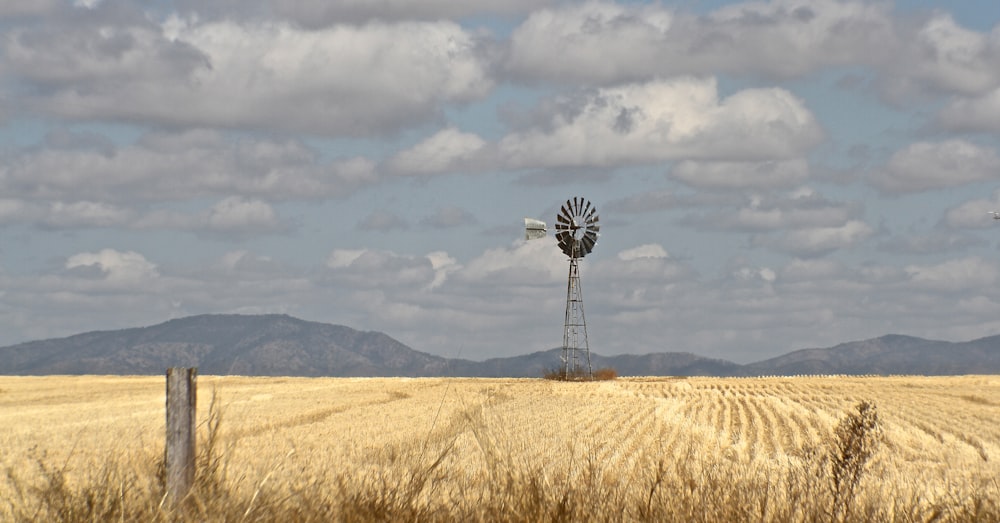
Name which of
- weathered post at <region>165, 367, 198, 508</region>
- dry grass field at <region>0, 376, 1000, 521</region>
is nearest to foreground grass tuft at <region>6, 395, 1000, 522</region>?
dry grass field at <region>0, 376, 1000, 521</region>

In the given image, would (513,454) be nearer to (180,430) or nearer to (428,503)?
(428,503)

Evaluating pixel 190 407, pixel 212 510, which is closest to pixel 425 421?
pixel 190 407

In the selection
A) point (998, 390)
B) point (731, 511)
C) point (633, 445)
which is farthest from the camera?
point (998, 390)

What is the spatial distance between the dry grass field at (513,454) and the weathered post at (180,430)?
15cm

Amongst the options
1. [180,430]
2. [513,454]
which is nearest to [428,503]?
[513,454]

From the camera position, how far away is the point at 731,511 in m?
8.62

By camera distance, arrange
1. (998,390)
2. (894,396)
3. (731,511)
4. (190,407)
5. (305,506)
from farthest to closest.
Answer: (998,390)
(894,396)
(190,407)
(731,511)
(305,506)

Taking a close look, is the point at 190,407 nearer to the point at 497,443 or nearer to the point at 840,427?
the point at 497,443

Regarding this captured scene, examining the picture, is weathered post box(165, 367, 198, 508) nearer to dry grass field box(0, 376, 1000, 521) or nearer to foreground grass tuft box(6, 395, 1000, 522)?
dry grass field box(0, 376, 1000, 521)

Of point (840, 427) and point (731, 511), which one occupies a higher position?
point (840, 427)

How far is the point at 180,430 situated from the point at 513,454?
3.23 m

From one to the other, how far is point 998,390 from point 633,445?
50039 millimetres

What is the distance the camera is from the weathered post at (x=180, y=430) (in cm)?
916

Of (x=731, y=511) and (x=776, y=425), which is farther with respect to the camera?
(x=776, y=425)
